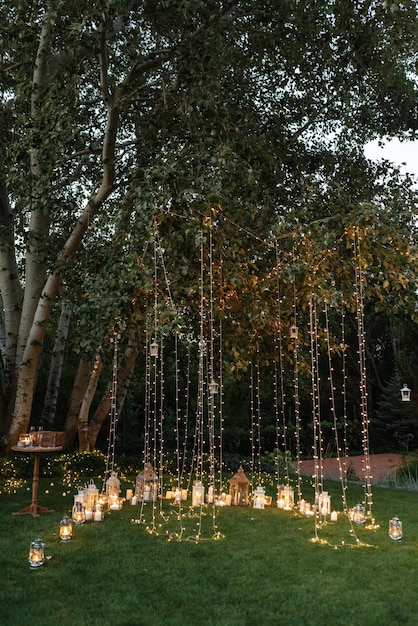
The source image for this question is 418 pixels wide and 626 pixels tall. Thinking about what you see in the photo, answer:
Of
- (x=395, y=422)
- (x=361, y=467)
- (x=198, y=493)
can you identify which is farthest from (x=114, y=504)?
(x=395, y=422)

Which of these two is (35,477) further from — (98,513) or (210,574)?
(210,574)

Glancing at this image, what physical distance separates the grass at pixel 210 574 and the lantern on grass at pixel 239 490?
24.2 inches

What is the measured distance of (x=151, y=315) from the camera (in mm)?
5234

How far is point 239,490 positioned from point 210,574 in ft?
8.38

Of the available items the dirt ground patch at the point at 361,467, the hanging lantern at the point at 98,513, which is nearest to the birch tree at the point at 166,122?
the hanging lantern at the point at 98,513

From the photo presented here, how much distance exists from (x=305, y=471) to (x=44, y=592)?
8.00 metres

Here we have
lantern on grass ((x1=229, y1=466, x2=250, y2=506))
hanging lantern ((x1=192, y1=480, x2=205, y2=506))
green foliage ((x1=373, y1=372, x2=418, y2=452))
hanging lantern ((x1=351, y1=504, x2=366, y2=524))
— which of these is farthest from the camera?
green foliage ((x1=373, y1=372, x2=418, y2=452))

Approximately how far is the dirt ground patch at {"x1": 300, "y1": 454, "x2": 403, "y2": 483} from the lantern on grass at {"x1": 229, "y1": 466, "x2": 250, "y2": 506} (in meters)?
3.32

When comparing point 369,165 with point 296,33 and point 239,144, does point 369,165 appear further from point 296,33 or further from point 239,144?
point 239,144

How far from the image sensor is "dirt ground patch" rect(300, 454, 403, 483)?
9.73 metres

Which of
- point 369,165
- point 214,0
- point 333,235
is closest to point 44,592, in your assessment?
point 333,235

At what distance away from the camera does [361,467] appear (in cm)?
1151

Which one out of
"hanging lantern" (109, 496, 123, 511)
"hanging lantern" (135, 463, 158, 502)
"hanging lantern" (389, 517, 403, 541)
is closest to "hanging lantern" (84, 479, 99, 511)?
"hanging lantern" (109, 496, 123, 511)

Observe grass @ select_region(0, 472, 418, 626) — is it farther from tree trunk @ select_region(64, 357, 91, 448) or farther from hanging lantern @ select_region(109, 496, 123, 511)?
tree trunk @ select_region(64, 357, 91, 448)
